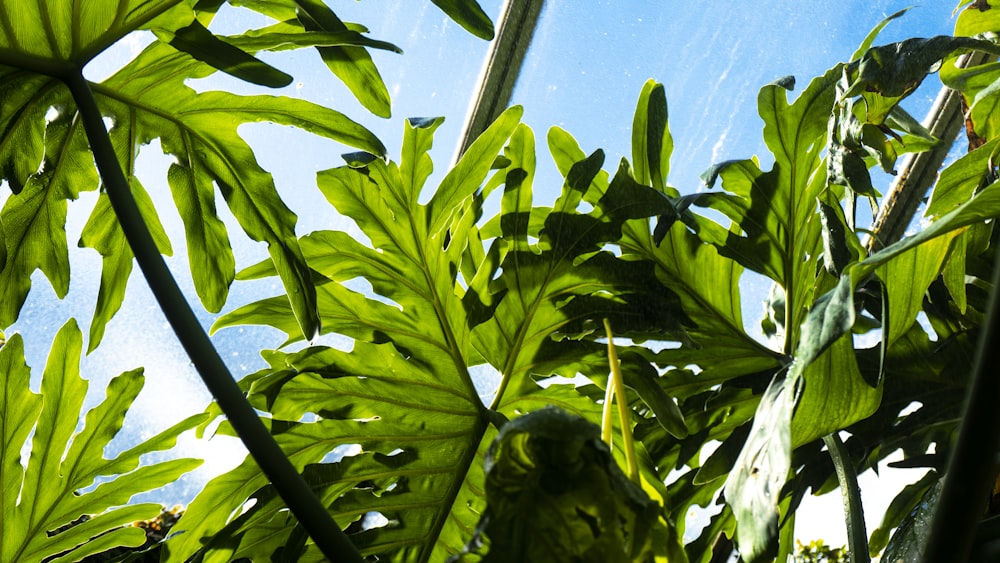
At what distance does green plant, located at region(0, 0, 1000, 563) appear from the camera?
1133 mm

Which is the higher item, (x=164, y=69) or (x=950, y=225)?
(x=164, y=69)

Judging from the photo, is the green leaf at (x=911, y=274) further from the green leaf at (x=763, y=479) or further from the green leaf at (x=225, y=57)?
the green leaf at (x=225, y=57)

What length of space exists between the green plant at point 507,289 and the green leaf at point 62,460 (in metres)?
0.10

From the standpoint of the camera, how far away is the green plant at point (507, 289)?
3.72 feet

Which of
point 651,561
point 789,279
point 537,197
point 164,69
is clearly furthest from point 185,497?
point 651,561

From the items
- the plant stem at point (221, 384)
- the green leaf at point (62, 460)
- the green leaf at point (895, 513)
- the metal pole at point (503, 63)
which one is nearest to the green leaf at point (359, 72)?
the plant stem at point (221, 384)

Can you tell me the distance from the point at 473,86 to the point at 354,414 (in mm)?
1769

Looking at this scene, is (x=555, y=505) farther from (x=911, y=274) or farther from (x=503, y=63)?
(x=503, y=63)

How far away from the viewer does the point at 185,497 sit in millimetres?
3223

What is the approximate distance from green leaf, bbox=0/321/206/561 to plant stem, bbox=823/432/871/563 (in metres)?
1.02

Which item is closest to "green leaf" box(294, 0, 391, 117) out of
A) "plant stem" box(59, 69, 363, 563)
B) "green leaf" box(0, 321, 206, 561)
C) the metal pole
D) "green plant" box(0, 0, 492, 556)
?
"green plant" box(0, 0, 492, 556)

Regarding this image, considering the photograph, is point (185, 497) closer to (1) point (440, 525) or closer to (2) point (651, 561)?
(1) point (440, 525)

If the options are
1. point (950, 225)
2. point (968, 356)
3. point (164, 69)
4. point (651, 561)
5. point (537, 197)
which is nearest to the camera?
point (651, 561)

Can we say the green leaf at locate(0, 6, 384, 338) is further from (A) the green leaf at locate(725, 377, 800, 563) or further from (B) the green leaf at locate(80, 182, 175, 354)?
(A) the green leaf at locate(725, 377, 800, 563)
